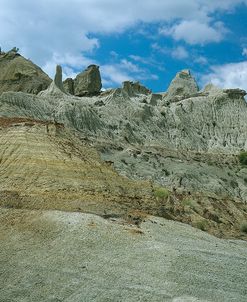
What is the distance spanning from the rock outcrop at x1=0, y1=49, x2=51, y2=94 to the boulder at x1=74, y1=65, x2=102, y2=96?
419 cm

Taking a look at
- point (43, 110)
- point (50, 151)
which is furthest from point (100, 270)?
point (43, 110)

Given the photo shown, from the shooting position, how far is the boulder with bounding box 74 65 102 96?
3789 inches

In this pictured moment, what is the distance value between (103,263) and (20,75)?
3128 inches

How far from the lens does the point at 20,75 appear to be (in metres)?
98.6

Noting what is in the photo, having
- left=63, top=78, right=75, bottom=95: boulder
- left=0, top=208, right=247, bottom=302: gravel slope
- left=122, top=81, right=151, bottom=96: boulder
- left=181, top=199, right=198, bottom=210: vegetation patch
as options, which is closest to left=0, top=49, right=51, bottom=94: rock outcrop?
left=63, top=78, right=75, bottom=95: boulder

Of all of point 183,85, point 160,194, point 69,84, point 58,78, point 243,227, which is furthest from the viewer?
point 183,85

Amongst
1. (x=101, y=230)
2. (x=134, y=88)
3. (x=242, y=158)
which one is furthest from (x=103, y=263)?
(x=134, y=88)

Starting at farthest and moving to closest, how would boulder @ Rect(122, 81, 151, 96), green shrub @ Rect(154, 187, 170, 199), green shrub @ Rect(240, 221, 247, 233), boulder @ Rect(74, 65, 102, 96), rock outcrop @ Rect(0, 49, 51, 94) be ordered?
boulder @ Rect(74, 65, 102, 96) < rock outcrop @ Rect(0, 49, 51, 94) < boulder @ Rect(122, 81, 151, 96) < green shrub @ Rect(240, 221, 247, 233) < green shrub @ Rect(154, 187, 170, 199)

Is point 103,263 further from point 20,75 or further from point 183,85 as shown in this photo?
point 183,85

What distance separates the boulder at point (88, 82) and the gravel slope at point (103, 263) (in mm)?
71951

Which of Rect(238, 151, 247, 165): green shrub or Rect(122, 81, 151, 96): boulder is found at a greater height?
Rect(122, 81, 151, 96): boulder

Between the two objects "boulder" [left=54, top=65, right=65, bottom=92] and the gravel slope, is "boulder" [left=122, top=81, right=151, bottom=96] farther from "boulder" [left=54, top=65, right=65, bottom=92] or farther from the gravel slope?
the gravel slope

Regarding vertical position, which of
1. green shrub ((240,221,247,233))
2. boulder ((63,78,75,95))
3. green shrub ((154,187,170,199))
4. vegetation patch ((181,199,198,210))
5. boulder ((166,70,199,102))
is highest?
boulder ((166,70,199,102))

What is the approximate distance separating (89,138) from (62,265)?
42.5m
